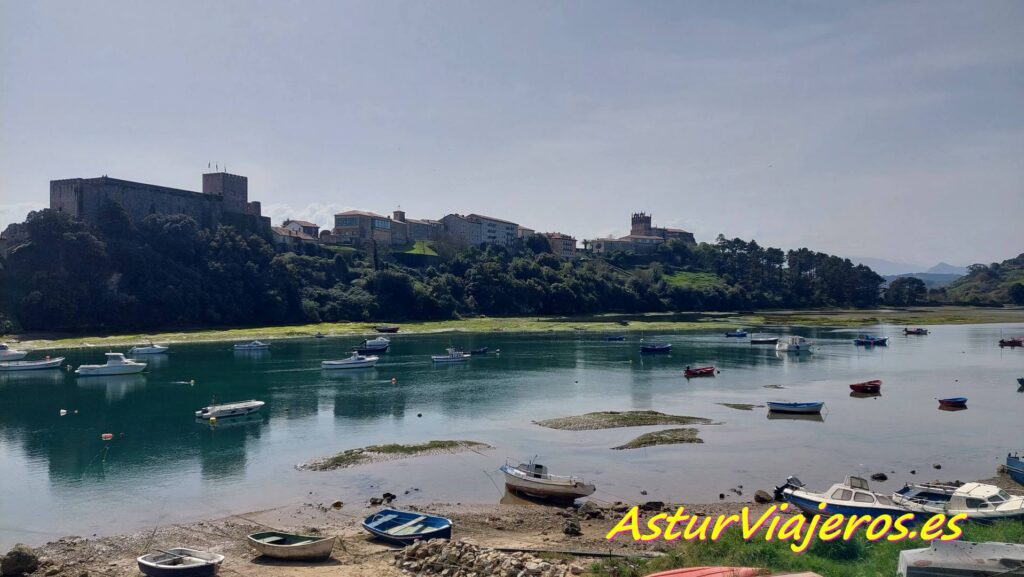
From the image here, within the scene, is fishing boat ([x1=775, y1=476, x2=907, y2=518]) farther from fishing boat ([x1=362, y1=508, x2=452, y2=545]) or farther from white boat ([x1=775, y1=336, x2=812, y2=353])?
white boat ([x1=775, y1=336, x2=812, y2=353])

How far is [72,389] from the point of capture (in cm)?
6212

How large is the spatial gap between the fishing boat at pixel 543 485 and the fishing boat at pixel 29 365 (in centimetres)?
6318

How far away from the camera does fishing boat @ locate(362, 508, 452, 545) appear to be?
23.9m

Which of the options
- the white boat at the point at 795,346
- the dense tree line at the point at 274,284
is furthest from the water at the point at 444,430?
the dense tree line at the point at 274,284

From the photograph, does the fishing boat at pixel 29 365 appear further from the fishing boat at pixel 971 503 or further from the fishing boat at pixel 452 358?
the fishing boat at pixel 971 503

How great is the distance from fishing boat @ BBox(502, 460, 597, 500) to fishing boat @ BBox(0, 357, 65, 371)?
63.2m

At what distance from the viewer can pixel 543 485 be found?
29.9 meters

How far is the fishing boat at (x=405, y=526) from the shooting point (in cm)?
2388

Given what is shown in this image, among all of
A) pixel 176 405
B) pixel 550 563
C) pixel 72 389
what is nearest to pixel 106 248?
pixel 72 389

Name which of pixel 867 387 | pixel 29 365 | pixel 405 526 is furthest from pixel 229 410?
pixel 867 387

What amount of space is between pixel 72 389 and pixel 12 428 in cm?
1657

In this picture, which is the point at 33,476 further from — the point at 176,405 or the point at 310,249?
the point at 310,249

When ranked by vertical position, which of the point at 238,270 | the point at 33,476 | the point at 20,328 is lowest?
the point at 33,476

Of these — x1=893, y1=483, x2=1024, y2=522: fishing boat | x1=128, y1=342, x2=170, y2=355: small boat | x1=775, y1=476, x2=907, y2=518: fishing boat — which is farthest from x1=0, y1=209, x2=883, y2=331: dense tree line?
x1=893, y1=483, x2=1024, y2=522: fishing boat
